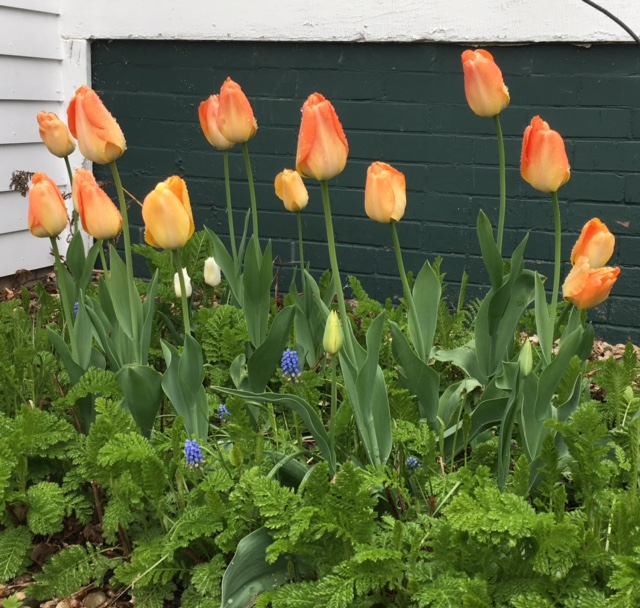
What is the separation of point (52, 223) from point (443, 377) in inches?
36.3

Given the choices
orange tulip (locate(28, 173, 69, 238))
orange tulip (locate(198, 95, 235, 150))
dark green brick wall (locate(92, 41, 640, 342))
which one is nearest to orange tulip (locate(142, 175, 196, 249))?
orange tulip (locate(28, 173, 69, 238))

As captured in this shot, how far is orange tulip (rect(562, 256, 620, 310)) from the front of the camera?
4.61 ft

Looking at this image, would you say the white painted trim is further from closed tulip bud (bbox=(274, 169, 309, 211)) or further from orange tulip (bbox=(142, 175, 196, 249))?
orange tulip (bbox=(142, 175, 196, 249))

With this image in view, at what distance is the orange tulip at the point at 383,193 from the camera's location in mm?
1428

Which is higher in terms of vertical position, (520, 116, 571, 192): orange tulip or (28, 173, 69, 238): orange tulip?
(520, 116, 571, 192): orange tulip

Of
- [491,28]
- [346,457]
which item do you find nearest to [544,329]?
[346,457]

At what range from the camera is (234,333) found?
1.96 metres

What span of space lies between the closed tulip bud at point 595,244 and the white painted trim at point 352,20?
72.4 inches

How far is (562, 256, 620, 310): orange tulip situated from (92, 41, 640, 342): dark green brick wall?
6.38ft

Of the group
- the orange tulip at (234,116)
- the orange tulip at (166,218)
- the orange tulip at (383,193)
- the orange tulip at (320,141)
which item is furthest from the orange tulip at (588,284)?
the orange tulip at (234,116)

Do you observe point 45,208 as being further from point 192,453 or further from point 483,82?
point 483,82

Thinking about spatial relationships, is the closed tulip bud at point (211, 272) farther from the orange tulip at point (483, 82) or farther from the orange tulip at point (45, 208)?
the orange tulip at point (483, 82)

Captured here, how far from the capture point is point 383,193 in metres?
1.43

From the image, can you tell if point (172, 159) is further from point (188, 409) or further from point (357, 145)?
point (188, 409)
